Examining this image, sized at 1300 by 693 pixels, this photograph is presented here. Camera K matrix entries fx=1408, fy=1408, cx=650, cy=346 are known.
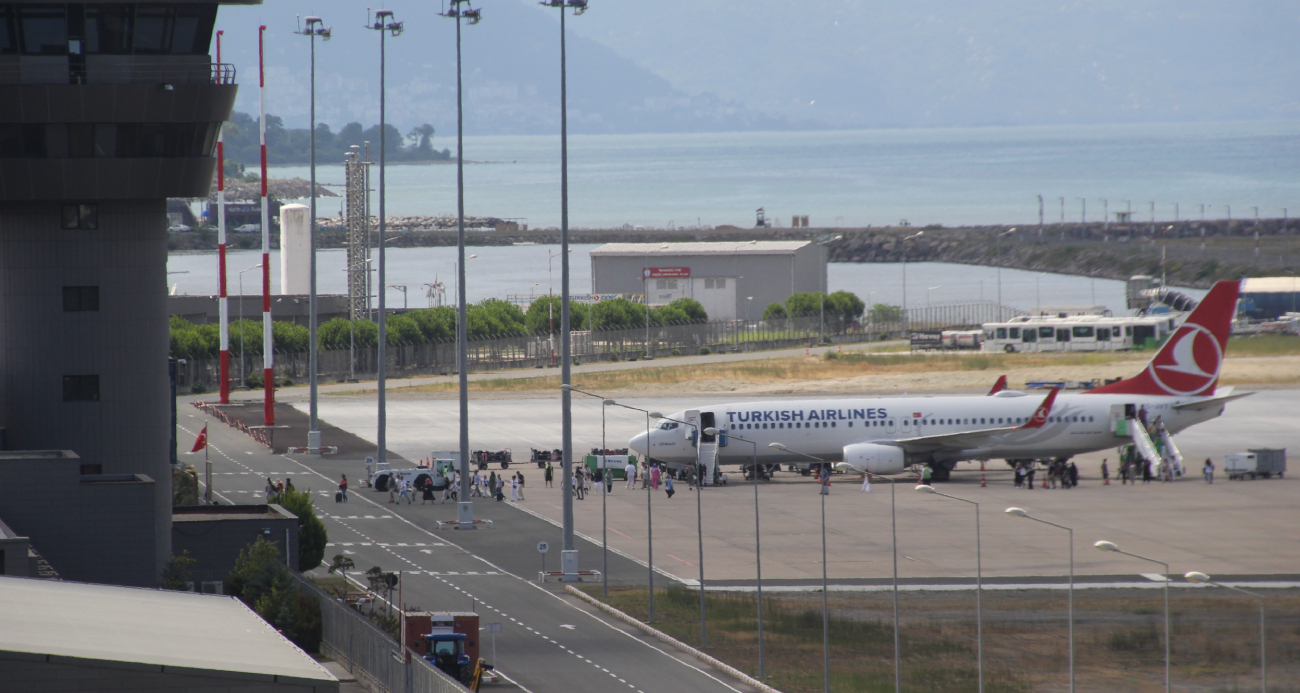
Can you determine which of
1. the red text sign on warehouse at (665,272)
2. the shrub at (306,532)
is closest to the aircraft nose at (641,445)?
the shrub at (306,532)

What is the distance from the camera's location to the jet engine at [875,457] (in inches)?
2926

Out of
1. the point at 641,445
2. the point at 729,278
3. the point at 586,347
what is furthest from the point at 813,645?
the point at 729,278

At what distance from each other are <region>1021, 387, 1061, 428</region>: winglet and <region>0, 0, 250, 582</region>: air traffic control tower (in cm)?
4613

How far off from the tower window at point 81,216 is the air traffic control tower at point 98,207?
0.03 m

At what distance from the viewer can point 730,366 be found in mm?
130125

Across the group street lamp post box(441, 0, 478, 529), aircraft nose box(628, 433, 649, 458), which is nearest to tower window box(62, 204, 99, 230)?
street lamp post box(441, 0, 478, 529)

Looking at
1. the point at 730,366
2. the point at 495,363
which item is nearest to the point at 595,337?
the point at 495,363

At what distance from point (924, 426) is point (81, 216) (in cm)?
4597

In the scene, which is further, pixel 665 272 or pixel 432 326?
pixel 665 272

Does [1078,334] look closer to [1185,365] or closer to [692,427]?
[1185,365]

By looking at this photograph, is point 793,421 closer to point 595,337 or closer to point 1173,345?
point 1173,345

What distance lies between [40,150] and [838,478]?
48.0m

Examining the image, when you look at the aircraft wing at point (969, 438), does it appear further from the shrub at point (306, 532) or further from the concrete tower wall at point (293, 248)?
the concrete tower wall at point (293, 248)

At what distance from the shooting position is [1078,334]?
136m
